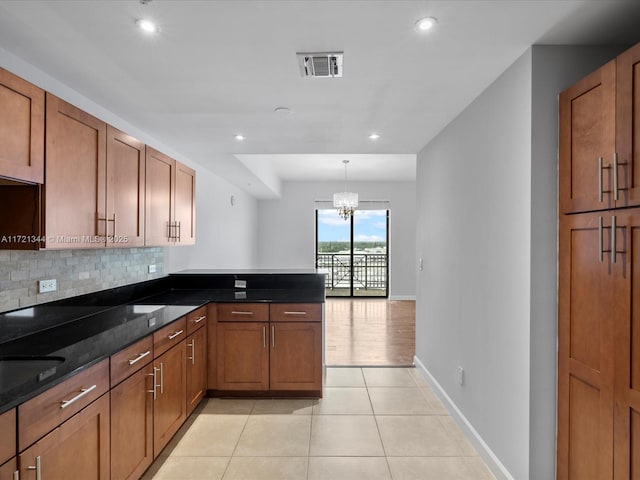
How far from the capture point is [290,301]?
11.0ft

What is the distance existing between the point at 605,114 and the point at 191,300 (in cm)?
310

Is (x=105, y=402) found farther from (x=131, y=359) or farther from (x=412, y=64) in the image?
(x=412, y=64)

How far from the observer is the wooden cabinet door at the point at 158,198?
2.88 meters

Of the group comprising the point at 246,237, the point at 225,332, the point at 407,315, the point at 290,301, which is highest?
the point at 246,237

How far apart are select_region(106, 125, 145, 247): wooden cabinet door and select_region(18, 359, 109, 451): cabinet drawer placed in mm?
950

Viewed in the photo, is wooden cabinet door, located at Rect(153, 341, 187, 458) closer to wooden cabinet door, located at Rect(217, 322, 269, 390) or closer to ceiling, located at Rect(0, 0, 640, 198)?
wooden cabinet door, located at Rect(217, 322, 269, 390)

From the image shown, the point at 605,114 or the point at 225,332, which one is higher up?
the point at 605,114

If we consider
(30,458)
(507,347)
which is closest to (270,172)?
(507,347)

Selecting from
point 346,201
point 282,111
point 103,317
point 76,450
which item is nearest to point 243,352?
point 103,317

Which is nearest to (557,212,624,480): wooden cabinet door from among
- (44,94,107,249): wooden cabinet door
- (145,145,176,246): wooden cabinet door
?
(44,94,107,249): wooden cabinet door

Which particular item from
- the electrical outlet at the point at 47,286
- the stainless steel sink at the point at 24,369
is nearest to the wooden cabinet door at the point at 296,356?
the electrical outlet at the point at 47,286

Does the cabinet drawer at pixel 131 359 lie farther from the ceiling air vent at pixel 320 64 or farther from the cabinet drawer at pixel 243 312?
the ceiling air vent at pixel 320 64

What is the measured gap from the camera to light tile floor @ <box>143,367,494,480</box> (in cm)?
237

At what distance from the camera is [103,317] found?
8.66 feet
